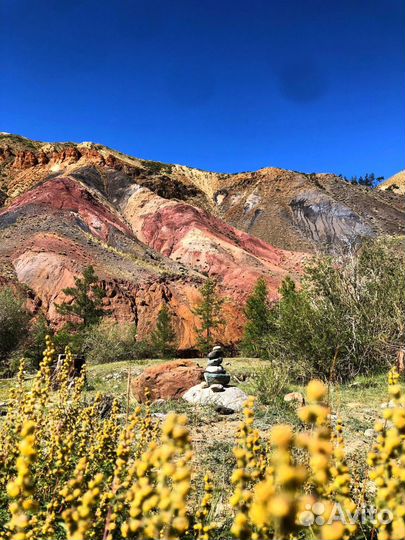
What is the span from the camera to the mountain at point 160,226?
32969mm

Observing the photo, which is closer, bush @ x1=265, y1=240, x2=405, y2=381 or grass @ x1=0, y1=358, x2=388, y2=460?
grass @ x1=0, y1=358, x2=388, y2=460

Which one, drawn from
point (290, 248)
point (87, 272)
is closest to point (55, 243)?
point (87, 272)

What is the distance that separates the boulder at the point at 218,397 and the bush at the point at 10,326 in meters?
13.9

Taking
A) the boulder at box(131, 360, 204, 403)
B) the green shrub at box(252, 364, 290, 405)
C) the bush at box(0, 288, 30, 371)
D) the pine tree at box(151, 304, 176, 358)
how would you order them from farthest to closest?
1. the pine tree at box(151, 304, 176, 358)
2. the bush at box(0, 288, 30, 371)
3. the boulder at box(131, 360, 204, 403)
4. the green shrub at box(252, 364, 290, 405)

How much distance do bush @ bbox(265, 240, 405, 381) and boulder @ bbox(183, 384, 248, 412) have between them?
2816 mm

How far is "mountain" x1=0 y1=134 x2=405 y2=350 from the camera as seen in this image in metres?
33.0

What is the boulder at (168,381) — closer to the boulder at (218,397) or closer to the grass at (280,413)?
the boulder at (218,397)

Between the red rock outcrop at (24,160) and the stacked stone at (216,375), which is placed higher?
the red rock outcrop at (24,160)

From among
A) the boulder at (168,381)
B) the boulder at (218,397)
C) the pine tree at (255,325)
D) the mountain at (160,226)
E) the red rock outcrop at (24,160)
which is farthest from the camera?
the red rock outcrop at (24,160)

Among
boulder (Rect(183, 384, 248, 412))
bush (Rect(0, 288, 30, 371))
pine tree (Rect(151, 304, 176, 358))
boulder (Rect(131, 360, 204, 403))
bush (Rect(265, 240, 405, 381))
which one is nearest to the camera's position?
boulder (Rect(183, 384, 248, 412))

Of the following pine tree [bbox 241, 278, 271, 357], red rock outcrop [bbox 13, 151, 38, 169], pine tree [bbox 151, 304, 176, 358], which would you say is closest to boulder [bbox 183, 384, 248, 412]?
pine tree [bbox 241, 278, 271, 357]

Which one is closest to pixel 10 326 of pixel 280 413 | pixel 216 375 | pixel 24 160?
pixel 216 375

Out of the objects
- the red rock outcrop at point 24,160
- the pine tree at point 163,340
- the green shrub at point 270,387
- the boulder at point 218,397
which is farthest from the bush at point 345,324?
the red rock outcrop at point 24,160

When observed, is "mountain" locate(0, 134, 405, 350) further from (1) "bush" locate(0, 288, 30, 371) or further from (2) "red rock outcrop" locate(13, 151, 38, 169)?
(1) "bush" locate(0, 288, 30, 371)
